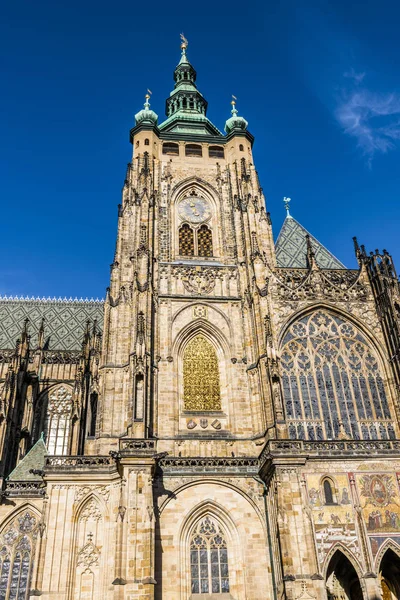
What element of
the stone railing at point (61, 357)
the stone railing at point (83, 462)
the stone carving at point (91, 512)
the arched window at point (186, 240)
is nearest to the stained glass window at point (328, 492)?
the stone railing at point (83, 462)

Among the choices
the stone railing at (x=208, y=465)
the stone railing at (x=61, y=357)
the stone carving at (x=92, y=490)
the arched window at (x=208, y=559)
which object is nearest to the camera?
the arched window at (x=208, y=559)

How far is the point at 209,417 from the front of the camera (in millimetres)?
23484

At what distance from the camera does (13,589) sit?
21.9 meters

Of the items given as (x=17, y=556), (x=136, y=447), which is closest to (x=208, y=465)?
(x=136, y=447)

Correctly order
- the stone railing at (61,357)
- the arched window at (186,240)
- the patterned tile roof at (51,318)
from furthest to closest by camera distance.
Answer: the patterned tile roof at (51,318)
the stone railing at (61,357)
the arched window at (186,240)

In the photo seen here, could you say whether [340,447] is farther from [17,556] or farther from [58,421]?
[58,421]

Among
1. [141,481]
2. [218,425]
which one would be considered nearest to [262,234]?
[218,425]

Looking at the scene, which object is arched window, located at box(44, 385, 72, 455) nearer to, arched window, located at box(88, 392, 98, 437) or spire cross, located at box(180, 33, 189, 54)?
arched window, located at box(88, 392, 98, 437)

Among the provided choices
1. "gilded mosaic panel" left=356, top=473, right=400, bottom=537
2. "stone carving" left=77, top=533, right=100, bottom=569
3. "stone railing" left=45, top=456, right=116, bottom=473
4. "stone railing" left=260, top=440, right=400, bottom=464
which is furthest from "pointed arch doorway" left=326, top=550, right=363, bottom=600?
"stone railing" left=45, top=456, right=116, bottom=473

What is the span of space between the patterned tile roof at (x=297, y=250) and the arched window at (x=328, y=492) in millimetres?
12190

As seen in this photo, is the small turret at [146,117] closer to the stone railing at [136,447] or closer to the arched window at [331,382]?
the arched window at [331,382]

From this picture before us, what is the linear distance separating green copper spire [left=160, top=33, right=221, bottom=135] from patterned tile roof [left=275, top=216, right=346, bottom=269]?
29.4 feet

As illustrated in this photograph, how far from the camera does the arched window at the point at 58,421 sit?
30453mm

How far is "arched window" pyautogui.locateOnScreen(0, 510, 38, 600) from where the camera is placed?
71.7 ft
